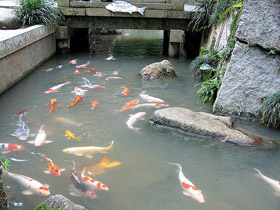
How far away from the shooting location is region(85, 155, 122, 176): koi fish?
16.1 feet

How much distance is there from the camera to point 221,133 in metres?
6.02

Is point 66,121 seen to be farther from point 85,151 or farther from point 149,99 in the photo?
point 149,99

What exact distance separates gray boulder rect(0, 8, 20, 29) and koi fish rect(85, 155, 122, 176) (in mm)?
6904

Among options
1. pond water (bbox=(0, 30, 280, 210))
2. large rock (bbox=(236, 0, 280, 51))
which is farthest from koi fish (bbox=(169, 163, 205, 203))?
large rock (bbox=(236, 0, 280, 51))

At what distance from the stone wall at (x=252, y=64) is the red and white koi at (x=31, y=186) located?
436 cm

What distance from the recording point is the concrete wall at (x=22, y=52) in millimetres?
7997

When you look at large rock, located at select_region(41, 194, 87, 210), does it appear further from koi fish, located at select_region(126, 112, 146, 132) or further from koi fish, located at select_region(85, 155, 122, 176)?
koi fish, located at select_region(126, 112, 146, 132)

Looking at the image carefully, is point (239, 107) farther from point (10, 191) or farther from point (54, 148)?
point (10, 191)

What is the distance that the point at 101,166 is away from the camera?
507 cm

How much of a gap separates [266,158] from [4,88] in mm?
6302

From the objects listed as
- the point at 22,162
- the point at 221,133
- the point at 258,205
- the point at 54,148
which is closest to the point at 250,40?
the point at 221,133

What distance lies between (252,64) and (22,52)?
20.6 ft

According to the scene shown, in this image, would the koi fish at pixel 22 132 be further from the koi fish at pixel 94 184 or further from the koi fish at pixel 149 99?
the koi fish at pixel 149 99

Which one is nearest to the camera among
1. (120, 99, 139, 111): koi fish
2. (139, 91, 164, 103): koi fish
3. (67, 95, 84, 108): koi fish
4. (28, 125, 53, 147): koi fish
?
(28, 125, 53, 147): koi fish
